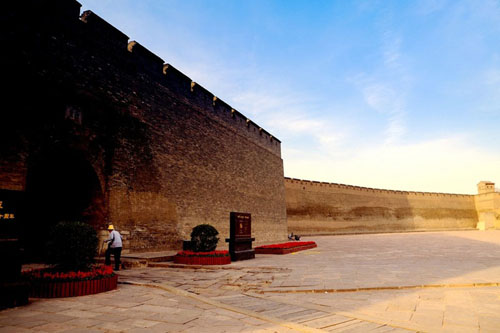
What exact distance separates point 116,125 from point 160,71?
3.41 metres

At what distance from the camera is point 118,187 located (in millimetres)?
9102

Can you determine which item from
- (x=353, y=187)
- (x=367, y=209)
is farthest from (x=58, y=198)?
(x=367, y=209)

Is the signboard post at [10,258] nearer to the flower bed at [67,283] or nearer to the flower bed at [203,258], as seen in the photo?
the flower bed at [67,283]

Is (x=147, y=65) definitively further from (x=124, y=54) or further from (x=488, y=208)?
(x=488, y=208)

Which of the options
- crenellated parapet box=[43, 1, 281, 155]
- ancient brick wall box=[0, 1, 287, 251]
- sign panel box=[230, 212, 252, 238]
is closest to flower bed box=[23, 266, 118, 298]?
ancient brick wall box=[0, 1, 287, 251]

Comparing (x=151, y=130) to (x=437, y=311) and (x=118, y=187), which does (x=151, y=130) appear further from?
(x=437, y=311)

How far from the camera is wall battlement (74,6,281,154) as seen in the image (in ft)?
30.2

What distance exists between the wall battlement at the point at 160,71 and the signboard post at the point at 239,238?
19.6ft

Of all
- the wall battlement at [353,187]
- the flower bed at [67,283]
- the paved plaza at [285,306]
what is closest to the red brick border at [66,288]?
the flower bed at [67,283]

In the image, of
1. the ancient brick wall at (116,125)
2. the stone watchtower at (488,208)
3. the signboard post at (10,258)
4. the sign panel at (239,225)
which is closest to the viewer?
the signboard post at (10,258)

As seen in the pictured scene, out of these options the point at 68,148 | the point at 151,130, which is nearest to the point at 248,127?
the point at 151,130

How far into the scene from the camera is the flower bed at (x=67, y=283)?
4.04 m

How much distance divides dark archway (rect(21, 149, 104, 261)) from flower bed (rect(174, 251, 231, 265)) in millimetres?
2487

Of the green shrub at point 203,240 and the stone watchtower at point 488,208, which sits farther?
the stone watchtower at point 488,208
